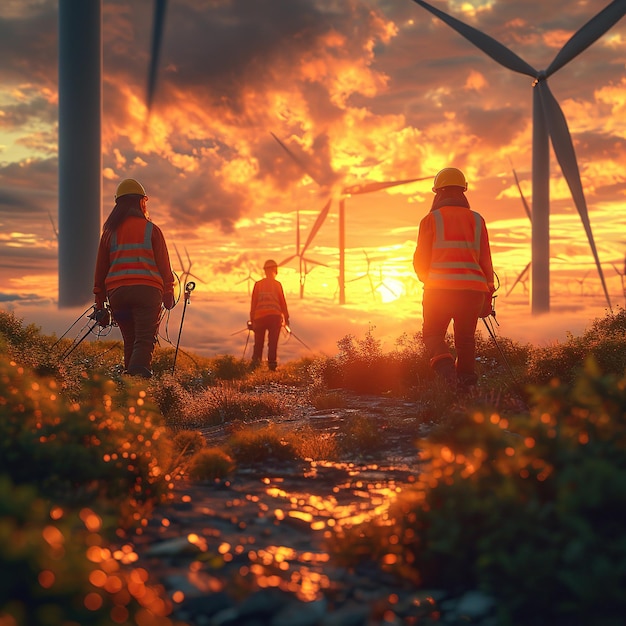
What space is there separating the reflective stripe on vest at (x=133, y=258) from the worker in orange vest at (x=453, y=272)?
166 inches

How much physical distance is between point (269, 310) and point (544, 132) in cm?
1574

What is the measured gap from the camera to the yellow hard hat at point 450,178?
10.1 metres

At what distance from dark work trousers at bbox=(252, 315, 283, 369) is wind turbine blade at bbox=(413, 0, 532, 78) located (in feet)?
44.9

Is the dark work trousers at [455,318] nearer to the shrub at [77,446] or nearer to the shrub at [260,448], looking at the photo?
the shrub at [260,448]

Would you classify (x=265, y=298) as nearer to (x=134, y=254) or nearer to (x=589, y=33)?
(x=134, y=254)

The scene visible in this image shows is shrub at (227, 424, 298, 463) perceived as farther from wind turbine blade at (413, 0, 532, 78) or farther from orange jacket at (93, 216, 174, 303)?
wind turbine blade at (413, 0, 532, 78)

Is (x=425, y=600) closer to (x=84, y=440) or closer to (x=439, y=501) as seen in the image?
(x=439, y=501)

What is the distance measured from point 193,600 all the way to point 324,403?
7822 mm

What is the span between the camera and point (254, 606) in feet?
11.0

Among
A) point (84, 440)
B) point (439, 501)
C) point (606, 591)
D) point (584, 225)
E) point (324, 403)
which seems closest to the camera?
point (606, 591)

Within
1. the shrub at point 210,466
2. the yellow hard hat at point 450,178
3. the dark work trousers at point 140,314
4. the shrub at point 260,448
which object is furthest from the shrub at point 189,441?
the yellow hard hat at point 450,178

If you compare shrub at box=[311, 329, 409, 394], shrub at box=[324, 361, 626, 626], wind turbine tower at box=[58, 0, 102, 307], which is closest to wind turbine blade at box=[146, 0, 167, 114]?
wind turbine tower at box=[58, 0, 102, 307]

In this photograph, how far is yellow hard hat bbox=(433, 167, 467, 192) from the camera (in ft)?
33.0

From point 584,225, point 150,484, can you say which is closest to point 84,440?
point 150,484
